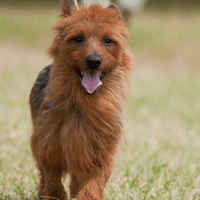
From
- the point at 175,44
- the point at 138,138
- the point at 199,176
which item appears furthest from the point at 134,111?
the point at 175,44

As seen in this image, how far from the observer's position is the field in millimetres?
4211

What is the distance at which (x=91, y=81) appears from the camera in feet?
11.4

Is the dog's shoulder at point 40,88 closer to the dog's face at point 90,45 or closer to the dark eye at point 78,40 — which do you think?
the dog's face at point 90,45

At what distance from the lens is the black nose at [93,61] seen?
11.0ft

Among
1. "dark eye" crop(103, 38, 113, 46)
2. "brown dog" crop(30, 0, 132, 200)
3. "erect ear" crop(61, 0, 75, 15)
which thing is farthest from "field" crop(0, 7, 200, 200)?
"erect ear" crop(61, 0, 75, 15)

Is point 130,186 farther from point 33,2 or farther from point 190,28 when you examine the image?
point 33,2

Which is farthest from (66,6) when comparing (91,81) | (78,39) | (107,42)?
(91,81)

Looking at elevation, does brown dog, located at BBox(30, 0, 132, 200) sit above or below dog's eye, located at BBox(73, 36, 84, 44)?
below

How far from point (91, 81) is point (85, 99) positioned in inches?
7.9

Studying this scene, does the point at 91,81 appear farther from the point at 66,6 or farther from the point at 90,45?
the point at 66,6

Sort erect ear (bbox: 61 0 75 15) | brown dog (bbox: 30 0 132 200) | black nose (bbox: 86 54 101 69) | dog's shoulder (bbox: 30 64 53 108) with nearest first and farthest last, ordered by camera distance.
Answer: black nose (bbox: 86 54 101 69)
brown dog (bbox: 30 0 132 200)
erect ear (bbox: 61 0 75 15)
dog's shoulder (bbox: 30 64 53 108)

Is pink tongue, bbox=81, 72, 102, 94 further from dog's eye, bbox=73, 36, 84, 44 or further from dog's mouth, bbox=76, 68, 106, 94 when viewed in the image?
dog's eye, bbox=73, 36, 84, 44

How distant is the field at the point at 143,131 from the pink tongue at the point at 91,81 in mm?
649

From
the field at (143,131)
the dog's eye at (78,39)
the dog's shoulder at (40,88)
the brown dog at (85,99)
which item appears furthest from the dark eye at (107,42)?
the dog's shoulder at (40,88)
